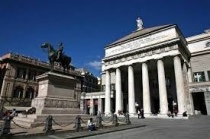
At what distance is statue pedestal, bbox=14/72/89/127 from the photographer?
40.1 ft

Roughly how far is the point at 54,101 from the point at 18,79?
2981cm

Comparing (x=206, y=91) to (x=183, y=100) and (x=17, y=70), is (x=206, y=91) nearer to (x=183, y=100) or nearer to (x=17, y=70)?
(x=183, y=100)

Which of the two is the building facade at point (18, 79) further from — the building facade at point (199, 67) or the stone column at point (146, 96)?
the building facade at point (199, 67)

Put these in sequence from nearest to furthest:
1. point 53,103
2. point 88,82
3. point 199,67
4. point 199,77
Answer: point 53,103
point 199,77
point 199,67
point 88,82

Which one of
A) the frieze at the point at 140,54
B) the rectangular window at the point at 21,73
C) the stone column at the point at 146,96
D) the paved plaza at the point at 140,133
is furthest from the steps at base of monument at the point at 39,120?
the rectangular window at the point at 21,73

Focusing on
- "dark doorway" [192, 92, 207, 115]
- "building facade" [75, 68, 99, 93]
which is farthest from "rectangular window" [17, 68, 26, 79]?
"dark doorway" [192, 92, 207, 115]

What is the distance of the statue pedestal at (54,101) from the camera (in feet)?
40.1

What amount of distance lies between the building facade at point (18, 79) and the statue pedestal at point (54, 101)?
782 inches

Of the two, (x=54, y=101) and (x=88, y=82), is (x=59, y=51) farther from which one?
(x=88, y=82)

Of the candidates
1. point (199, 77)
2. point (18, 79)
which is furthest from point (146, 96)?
point (18, 79)

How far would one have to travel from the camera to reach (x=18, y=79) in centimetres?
3850

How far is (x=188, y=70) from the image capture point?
31.2 m

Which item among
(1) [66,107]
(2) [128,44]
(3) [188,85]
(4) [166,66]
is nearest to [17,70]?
(2) [128,44]

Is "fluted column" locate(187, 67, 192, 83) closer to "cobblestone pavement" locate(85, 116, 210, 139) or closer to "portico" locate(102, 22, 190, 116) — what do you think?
"portico" locate(102, 22, 190, 116)
